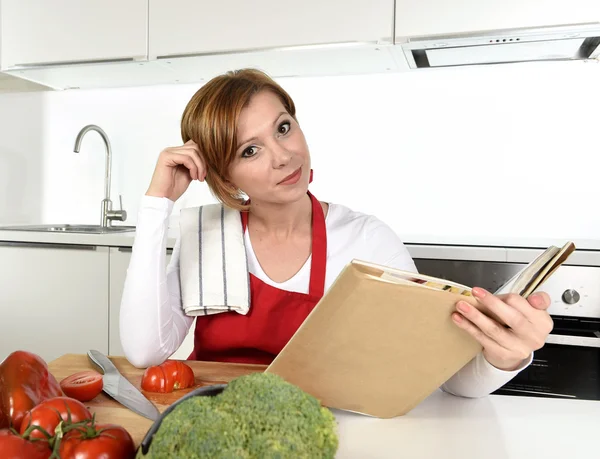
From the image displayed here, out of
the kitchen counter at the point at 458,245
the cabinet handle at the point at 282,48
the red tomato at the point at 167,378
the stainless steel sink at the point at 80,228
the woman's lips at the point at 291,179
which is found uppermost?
the cabinet handle at the point at 282,48

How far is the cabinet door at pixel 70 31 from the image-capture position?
233cm

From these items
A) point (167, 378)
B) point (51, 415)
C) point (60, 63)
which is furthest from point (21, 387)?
point (60, 63)

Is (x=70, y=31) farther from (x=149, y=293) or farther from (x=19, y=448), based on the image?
(x=19, y=448)

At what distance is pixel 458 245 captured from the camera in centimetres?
197

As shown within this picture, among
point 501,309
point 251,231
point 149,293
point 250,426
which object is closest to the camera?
point 250,426

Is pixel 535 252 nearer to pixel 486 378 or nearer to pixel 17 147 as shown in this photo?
pixel 486 378

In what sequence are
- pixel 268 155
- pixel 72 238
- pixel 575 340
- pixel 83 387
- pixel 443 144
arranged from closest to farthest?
pixel 83 387
pixel 268 155
pixel 575 340
pixel 72 238
pixel 443 144

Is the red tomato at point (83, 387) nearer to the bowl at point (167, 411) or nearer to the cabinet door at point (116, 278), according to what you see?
the bowl at point (167, 411)

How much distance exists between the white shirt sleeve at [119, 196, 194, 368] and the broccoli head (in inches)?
25.0

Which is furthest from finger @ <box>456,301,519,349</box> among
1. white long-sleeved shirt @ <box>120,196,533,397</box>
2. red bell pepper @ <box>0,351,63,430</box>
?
red bell pepper @ <box>0,351,63,430</box>

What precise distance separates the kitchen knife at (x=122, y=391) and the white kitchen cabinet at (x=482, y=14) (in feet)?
4.95

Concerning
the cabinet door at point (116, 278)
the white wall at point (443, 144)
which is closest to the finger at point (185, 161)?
the cabinet door at point (116, 278)

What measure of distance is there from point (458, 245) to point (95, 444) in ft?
5.16

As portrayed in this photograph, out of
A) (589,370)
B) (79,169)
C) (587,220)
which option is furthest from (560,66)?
(79,169)
